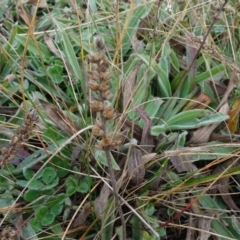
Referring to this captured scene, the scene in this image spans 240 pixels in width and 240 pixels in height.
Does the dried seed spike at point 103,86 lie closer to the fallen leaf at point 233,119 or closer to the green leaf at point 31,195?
the green leaf at point 31,195

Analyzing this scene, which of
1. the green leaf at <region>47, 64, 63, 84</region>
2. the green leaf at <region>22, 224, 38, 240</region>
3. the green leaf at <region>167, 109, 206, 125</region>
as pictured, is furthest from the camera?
the green leaf at <region>47, 64, 63, 84</region>

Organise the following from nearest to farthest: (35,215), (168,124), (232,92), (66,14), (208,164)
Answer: (35,215) → (208,164) → (168,124) → (232,92) → (66,14)

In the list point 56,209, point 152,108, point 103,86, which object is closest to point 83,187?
point 56,209

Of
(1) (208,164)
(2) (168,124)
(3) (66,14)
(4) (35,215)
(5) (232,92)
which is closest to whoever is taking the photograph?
(4) (35,215)

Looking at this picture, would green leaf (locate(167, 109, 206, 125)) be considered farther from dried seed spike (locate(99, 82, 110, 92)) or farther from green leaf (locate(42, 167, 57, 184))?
dried seed spike (locate(99, 82, 110, 92))

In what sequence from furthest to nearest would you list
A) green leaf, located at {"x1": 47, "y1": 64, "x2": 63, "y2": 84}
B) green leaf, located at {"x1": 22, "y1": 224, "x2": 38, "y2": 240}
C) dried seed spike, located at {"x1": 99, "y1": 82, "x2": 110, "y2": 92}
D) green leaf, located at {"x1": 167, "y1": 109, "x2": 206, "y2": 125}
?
1. green leaf, located at {"x1": 47, "y1": 64, "x2": 63, "y2": 84}
2. green leaf, located at {"x1": 167, "y1": 109, "x2": 206, "y2": 125}
3. green leaf, located at {"x1": 22, "y1": 224, "x2": 38, "y2": 240}
4. dried seed spike, located at {"x1": 99, "y1": 82, "x2": 110, "y2": 92}

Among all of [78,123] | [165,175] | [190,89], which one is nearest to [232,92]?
[190,89]

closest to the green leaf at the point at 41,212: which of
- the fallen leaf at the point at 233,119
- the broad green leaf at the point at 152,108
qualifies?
the broad green leaf at the point at 152,108

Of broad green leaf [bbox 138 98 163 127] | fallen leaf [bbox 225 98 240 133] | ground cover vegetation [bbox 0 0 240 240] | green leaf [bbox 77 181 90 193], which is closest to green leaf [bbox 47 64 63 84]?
ground cover vegetation [bbox 0 0 240 240]

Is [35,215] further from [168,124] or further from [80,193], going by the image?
[168,124]
